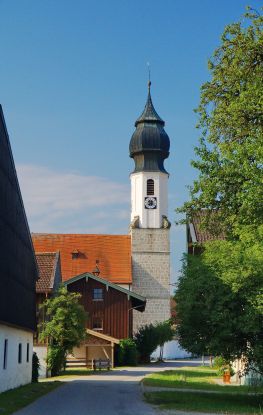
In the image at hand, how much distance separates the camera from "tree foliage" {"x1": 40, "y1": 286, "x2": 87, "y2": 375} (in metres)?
40.1

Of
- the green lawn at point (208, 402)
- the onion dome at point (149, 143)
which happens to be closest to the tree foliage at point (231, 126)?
the green lawn at point (208, 402)

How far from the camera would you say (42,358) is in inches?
1581

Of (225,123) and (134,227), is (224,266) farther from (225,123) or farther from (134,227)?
(134,227)

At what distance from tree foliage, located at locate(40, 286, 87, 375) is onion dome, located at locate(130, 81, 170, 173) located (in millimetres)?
34275

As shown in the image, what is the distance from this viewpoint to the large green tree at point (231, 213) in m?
21.8

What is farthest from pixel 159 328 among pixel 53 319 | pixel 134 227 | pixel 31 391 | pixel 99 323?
pixel 31 391

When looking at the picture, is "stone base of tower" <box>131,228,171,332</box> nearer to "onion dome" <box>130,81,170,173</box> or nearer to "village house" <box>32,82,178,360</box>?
"village house" <box>32,82,178,360</box>

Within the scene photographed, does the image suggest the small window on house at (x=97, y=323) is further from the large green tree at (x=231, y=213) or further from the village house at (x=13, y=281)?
the large green tree at (x=231, y=213)

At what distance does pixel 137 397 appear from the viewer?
25.0 metres

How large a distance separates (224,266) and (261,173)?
15.0 feet

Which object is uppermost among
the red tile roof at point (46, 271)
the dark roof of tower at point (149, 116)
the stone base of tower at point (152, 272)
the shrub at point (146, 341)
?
the dark roof of tower at point (149, 116)

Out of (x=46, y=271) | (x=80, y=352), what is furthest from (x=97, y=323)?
(x=46, y=271)

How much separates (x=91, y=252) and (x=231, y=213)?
47376mm

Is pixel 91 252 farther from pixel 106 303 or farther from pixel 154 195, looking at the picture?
pixel 106 303
